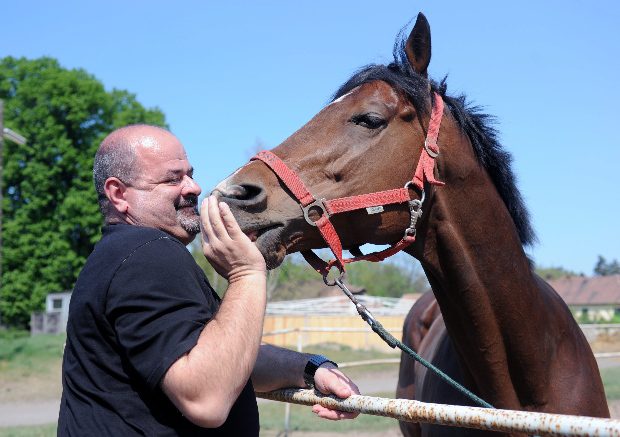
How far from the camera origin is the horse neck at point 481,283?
3.17m

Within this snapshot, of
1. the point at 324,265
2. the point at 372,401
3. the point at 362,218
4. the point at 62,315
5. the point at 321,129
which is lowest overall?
the point at 62,315

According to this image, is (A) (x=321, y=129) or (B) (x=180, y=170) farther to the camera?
(A) (x=321, y=129)

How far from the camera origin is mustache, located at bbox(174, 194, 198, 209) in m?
2.44

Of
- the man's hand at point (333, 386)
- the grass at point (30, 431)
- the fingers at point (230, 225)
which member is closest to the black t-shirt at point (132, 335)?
the fingers at point (230, 225)

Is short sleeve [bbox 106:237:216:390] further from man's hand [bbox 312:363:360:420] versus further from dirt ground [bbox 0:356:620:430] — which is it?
dirt ground [bbox 0:356:620:430]

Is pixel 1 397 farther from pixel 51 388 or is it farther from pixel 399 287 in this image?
pixel 399 287

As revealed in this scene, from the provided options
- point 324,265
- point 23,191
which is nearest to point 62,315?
point 23,191

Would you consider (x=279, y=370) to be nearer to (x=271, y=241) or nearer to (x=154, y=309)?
(x=271, y=241)

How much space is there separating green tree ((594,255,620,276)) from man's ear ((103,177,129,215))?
118 m

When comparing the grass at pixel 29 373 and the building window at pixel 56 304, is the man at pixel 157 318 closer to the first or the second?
the grass at pixel 29 373

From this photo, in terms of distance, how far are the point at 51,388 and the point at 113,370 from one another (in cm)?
1541

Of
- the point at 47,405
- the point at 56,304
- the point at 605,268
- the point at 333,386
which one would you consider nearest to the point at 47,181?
the point at 56,304

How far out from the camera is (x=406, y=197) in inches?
119

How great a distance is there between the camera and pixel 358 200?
2971 millimetres
